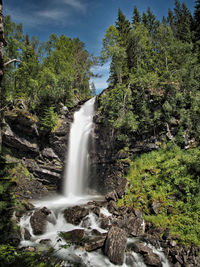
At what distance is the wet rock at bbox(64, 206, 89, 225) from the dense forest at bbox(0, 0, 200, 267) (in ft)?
9.01

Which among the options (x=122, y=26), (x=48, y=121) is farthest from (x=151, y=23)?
(x=48, y=121)

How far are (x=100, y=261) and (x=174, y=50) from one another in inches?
877

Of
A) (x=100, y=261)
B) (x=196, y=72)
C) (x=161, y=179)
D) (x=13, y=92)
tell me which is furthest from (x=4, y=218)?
(x=196, y=72)

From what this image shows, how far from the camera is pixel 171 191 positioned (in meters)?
9.24

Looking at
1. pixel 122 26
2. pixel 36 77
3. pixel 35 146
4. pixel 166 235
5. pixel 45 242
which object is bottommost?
pixel 45 242

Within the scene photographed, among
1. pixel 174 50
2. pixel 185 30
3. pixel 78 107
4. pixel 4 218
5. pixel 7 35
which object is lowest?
pixel 4 218

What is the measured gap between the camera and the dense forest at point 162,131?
8277 mm

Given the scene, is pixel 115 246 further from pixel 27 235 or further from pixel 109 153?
pixel 109 153

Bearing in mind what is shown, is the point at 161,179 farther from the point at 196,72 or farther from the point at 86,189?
the point at 196,72

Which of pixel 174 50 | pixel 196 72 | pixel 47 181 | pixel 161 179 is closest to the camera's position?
pixel 161 179

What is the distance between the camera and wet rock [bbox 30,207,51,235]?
8085 mm

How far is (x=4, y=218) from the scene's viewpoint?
19.1 ft

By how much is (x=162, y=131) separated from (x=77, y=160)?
9769 millimetres

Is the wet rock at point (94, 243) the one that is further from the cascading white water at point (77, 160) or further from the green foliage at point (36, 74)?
the green foliage at point (36, 74)
